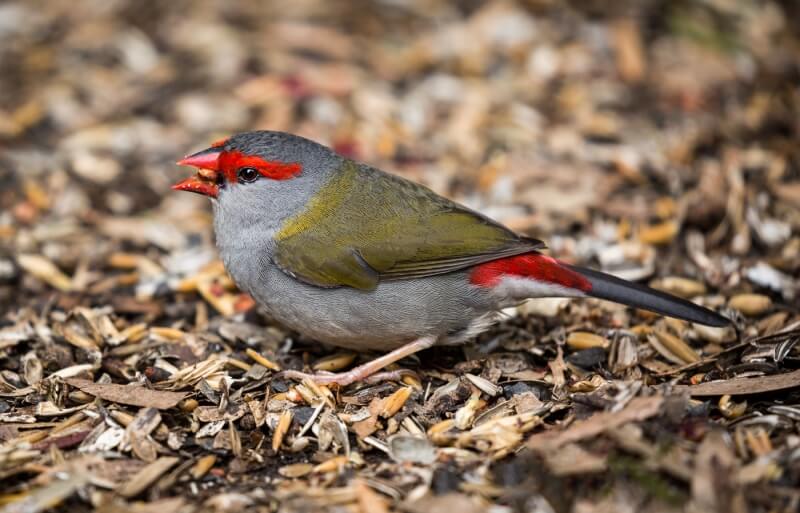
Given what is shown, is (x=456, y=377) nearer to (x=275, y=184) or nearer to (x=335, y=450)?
(x=335, y=450)

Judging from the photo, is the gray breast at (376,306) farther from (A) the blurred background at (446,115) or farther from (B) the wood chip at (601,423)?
(A) the blurred background at (446,115)

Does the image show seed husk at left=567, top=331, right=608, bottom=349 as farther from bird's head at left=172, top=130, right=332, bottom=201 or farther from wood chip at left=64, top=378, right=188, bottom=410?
wood chip at left=64, top=378, right=188, bottom=410

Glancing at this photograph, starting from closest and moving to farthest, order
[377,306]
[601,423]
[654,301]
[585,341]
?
[601,423], [654,301], [377,306], [585,341]

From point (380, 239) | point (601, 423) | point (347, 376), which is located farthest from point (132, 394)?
point (601, 423)

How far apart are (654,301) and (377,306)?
47.1 inches

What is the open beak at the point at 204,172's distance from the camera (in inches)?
156

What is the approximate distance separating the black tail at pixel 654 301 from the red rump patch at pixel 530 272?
80 millimetres

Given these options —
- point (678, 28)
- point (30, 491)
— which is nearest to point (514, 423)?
point (30, 491)

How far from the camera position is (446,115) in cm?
636

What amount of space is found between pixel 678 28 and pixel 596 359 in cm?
400

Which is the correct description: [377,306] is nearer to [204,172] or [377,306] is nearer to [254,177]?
[254,177]

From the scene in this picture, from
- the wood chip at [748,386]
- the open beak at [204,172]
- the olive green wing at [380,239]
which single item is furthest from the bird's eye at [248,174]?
the wood chip at [748,386]

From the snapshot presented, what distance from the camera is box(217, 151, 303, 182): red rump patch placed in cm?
394

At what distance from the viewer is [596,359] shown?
4012 millimetres
